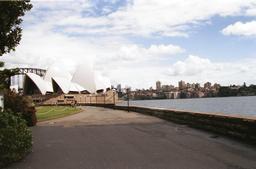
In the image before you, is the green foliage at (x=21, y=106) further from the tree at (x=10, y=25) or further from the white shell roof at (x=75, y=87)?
Answer: the white shell roof at (x=75, y=87)

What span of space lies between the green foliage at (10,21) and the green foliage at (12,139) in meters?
4.75

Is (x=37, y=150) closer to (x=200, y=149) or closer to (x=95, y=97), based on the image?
(x=200, y=149)

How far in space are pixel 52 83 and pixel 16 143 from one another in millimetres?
117165

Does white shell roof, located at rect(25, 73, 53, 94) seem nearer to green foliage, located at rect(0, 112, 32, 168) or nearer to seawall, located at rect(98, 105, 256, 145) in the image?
seawall, located at rect(98, 105, 256, 145)

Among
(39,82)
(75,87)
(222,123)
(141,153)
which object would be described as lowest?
(141,153)

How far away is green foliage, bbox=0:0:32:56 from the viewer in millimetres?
15633

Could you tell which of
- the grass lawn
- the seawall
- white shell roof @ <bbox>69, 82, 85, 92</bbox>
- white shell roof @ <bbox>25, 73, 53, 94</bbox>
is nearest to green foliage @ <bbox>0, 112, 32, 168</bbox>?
the seawall

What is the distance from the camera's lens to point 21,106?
994 inches

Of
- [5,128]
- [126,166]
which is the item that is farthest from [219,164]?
[5,128]

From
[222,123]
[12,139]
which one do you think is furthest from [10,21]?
[222,123]

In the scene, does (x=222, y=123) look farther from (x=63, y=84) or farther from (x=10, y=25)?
(x=63, y=84)

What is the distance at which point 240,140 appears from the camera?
13875 millimetres

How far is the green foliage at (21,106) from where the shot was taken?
978 inches

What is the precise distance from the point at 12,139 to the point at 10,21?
692cm
